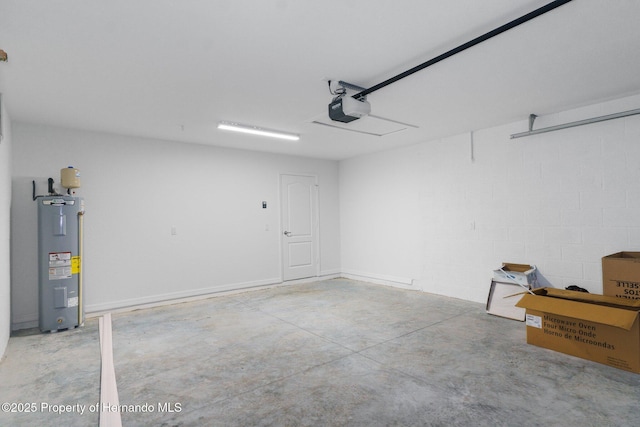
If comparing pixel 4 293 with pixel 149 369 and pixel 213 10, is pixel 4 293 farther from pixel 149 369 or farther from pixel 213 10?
pixel 213 10

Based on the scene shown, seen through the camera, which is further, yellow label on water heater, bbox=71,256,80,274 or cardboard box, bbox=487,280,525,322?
cardboard box, bbox=487,280,525,322

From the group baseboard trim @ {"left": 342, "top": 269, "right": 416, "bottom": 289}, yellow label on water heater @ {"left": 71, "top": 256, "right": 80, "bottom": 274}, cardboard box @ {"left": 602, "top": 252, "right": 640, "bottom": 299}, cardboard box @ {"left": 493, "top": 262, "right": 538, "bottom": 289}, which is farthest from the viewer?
baseboard trim @ {"left": 342, "top": 269, "right": 416, "bottom": 289}

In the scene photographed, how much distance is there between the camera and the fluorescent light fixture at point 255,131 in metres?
4.58

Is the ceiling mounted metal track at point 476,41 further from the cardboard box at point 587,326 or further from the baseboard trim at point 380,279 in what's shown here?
the baseboard trim at point 380,279

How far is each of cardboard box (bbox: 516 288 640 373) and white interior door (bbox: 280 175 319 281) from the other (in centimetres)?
435

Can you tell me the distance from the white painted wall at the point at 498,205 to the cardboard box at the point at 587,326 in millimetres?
1069

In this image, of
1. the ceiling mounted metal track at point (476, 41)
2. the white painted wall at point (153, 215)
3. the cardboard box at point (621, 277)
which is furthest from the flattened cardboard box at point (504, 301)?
the white painted wall at point (153, 215)

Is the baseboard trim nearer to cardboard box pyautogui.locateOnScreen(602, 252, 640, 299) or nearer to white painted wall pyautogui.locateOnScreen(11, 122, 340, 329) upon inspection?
white painted wall pyautogui.locateOnScreen(11, 122, 340, 329)

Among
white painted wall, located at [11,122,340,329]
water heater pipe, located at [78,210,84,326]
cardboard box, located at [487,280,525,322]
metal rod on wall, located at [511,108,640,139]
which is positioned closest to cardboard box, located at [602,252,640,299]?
cardboard box, located at [487,280,525,322]

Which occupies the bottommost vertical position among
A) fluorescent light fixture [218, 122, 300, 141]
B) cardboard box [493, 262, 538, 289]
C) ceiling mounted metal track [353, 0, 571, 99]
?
cardboard box [493, 262, 538, 289]

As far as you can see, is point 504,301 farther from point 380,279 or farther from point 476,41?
point 476,41

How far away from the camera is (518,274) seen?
4.29 meters

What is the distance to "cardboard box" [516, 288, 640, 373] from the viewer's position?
2768 mm

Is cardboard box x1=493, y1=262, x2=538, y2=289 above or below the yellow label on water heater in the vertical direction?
below
